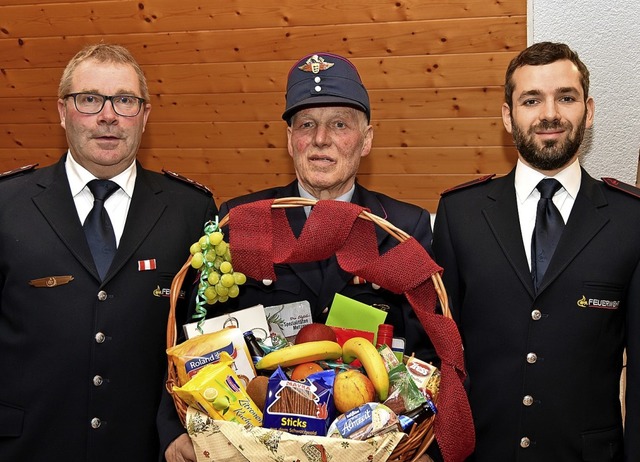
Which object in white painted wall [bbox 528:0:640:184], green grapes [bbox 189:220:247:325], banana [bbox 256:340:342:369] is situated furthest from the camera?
white painted wall [bbox 528:0:640:184]

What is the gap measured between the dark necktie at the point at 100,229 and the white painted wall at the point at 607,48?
5.56ft

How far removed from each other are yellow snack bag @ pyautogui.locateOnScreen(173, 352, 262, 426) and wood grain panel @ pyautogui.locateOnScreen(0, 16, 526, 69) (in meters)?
1.79

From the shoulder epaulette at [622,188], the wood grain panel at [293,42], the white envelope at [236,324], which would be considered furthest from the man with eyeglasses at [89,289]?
the shoulder epaulette at [622,188]

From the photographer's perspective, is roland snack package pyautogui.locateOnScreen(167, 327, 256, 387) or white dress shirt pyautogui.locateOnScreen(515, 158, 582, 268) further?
white dress shirt pyautogui.locateOnScreen(515, 158, 582, 268)

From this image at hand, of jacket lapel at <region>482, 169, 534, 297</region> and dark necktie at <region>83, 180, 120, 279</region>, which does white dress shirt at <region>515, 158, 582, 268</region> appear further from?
dark necktie at <region>83, 180, 120, 279</region>

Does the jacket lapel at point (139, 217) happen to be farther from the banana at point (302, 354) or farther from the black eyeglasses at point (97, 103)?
the banana at point (302, 354)

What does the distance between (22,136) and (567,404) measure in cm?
265

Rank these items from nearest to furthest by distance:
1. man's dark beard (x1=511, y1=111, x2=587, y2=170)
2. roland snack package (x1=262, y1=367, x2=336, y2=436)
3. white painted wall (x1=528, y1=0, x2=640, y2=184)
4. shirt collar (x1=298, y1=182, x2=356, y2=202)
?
roland snack package (x1=262, y1=367, x2=336, y2=436)
man's dark beard (x1=511, y1=111, x2=587, y2=170)
shirt collar (x1=298, y1=182, x2=356, y2=202)
white painted wall (x1=528, y1=0, x2=640, y2=184)

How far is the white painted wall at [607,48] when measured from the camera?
2.87 meters

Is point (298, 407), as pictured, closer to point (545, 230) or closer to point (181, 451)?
point (181, 451)

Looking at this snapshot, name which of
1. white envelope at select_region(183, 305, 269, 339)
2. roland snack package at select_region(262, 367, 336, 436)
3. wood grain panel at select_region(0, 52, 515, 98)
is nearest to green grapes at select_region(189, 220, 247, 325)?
white envelope at select_region(183, 305, 269, 339)

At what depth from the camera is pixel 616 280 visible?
6.35 ft

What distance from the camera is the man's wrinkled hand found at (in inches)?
67.0

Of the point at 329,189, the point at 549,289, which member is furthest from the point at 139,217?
the point at 549,289
